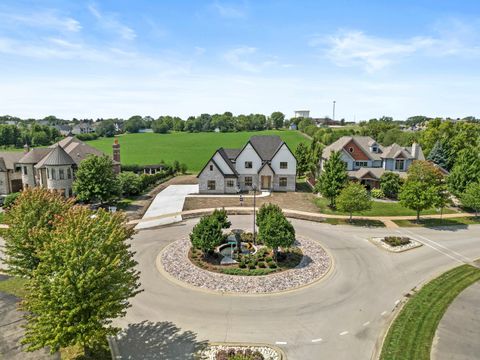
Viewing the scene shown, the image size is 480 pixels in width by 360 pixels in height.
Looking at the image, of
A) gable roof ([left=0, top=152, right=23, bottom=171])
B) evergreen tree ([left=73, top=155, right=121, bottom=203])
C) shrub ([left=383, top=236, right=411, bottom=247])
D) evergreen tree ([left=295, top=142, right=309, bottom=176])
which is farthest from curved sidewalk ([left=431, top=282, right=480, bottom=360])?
gable roof ([left=0, top=152, right=23, bottom=171])

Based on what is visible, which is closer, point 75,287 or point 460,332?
point 75,287

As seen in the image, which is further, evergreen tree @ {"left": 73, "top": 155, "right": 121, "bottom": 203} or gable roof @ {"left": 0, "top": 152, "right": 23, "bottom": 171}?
gable roof @ {"left": 0, "top": 152, "right": 23, "bottom": 171}

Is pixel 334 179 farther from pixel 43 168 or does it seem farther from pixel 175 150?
pixel 175 150

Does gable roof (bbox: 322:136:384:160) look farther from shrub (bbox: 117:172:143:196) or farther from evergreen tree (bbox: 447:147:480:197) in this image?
shrub (bbox: 117:172:143:196)

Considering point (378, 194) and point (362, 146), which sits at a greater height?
point (362, 146)

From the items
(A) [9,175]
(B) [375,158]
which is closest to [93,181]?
(A) [9,175]

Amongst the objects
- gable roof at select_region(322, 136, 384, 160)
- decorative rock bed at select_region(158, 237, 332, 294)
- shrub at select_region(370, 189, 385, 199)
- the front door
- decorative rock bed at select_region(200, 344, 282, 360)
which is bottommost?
decorative rock bed at select_region(200, 344, 282, 360)
